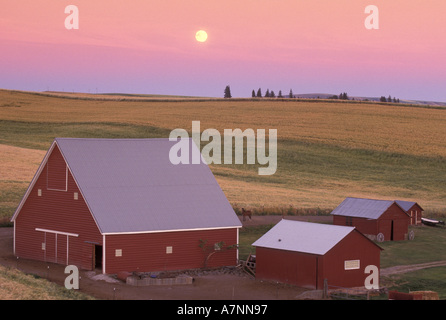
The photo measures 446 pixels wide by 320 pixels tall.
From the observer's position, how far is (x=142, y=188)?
40.8m

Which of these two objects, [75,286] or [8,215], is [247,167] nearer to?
[8,215]

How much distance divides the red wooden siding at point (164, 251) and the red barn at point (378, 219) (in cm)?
1526

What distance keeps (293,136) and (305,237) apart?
63.0 meters

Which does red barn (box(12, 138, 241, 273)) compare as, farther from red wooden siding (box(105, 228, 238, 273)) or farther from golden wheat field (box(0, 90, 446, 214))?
golden wheat field (box(0, 90, 446, 214))

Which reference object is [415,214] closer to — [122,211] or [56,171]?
[122,211]

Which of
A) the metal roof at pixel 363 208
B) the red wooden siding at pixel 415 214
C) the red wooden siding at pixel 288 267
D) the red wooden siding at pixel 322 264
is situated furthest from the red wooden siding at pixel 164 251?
the red wooden siding at pixel 415 214

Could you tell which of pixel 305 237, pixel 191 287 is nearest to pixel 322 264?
pixel 305 237

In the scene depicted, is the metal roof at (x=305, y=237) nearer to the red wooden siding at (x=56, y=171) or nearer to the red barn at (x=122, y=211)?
the red barn at (x=122, y=211)

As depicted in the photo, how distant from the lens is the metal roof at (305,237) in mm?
35312

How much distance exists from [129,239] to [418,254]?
19307 mm

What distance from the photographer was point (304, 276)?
3516cm

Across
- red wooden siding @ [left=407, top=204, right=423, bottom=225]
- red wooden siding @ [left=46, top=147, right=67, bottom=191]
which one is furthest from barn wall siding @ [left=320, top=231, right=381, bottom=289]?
red wooden siding @ [left=407, top=204, right=423, bottom=225]

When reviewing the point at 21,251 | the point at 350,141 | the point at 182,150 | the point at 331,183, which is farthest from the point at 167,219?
the point at 350,141

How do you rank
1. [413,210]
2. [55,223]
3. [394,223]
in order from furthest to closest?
[413,210]
[394,223]
[55,223]
